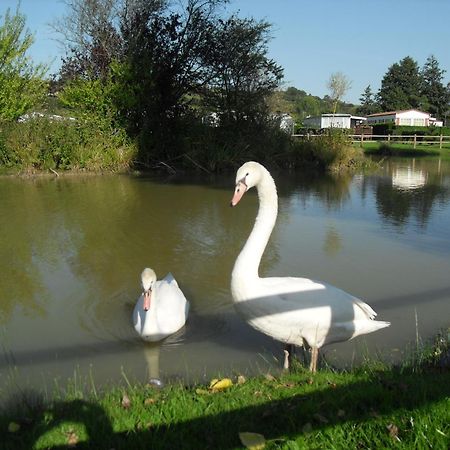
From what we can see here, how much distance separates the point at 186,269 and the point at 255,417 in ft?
16.0

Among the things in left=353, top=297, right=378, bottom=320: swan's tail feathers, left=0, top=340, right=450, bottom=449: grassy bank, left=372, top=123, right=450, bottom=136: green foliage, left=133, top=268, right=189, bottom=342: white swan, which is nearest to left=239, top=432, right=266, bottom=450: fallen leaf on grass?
left=0, top=340, right=450, bottom=449: grassy bank

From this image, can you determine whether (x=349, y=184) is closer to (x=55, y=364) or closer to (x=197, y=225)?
(x=197, y=225)

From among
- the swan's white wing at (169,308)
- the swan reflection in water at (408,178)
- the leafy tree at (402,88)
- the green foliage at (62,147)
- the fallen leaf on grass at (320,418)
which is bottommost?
the swan's white wing at (169,308)

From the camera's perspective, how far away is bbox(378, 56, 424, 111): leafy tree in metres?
92.5

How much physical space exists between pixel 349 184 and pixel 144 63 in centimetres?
1067

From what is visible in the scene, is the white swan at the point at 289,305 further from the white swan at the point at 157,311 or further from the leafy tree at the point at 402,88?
the leafy tree at the point at 402,88

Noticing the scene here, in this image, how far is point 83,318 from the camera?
5789mm

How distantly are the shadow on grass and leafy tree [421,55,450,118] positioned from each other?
311ft

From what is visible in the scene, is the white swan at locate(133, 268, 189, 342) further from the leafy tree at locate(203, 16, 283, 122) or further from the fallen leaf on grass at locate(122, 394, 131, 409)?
the leafy tree at locate(203, 16, 283, 122)

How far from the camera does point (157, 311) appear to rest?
5.38 meters

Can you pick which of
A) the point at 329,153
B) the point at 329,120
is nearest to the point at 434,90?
the point at 329,120

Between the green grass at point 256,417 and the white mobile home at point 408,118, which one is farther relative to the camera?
the white mobile home at point 408,118

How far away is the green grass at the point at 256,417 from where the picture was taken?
9.07 feet

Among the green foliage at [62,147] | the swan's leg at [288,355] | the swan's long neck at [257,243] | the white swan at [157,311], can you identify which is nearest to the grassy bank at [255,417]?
the swan's leg at [288,355]
